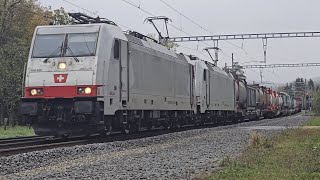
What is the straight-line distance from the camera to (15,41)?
5206 cm

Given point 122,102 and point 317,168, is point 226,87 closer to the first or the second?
point 122,102

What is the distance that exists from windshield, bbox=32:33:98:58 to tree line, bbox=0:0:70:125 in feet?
75.5

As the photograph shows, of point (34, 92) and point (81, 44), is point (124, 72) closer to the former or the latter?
point (81, 44)

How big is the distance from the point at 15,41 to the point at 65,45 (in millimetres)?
36156

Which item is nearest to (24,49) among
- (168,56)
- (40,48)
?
(168,56)

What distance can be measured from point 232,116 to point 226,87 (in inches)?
143

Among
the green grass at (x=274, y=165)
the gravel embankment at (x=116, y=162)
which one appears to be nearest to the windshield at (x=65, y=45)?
the gravel embankment at (x=116, y=162)

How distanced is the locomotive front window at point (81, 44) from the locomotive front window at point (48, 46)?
33cm

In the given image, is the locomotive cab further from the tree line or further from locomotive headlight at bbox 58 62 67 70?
the tree line

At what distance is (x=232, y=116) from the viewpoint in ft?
142

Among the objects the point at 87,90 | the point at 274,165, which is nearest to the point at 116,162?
the point at 274,165

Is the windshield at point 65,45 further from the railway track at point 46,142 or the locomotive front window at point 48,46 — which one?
the railway track at point 46,142

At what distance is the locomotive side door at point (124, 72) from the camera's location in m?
18.7

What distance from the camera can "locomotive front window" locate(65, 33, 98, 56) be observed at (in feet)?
57.5
